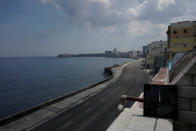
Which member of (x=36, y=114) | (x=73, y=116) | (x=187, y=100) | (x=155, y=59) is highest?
(x=187, y=100)

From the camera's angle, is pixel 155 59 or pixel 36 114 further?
pixel 155 59

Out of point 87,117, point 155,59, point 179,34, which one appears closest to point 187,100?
point 87,117

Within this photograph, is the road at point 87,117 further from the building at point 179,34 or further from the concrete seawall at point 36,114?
the building at point 179,34

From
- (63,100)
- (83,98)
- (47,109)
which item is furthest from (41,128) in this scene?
(83,98)

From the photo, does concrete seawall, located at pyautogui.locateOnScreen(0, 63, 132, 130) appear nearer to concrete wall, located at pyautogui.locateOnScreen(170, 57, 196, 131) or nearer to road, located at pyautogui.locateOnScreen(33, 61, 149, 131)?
road, located at pyautogui.locateOnScreen(33, 61, 149, 131)

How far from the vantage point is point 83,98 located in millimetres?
42406

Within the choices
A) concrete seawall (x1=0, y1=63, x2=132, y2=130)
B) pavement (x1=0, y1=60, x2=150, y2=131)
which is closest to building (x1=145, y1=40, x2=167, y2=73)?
pavement (x1=0, y1=60, x2=150, y2=131)

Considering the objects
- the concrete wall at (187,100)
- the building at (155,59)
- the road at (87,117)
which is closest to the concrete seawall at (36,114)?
the road at (87,117)

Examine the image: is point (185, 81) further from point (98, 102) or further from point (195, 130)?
point (98, 102)

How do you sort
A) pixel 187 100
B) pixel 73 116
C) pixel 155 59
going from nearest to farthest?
pixel 187 100, pixel 73 116, pixel 155 59

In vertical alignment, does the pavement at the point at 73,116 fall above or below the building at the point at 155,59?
below

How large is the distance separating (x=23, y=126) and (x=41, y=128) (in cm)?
333

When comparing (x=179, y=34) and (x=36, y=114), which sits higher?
(x=179, y=34)

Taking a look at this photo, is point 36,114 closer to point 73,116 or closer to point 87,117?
point 73,116
